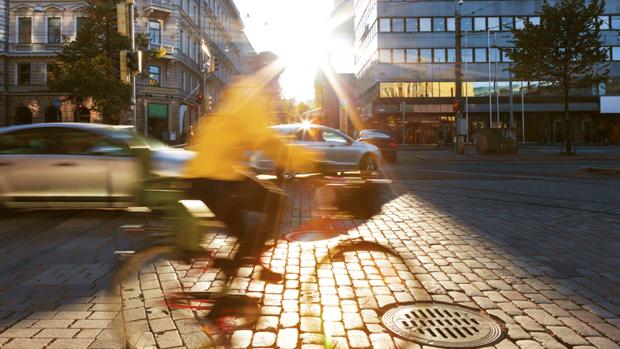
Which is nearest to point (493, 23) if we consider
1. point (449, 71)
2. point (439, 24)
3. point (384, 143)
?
point (439, 24)

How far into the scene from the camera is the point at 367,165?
14617mm

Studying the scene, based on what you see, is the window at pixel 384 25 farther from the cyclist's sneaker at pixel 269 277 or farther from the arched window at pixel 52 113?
the cyclist's sneaker at pixel 269 277

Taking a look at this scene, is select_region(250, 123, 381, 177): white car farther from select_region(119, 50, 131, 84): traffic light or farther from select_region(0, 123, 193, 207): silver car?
select_region(119, 50, 131, 84): traffic light

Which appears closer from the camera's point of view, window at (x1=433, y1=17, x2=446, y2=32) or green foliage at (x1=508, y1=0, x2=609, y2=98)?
green foliage at (x1=508, y1=0, x2=609, y2=98)

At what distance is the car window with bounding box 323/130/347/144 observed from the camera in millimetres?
13977

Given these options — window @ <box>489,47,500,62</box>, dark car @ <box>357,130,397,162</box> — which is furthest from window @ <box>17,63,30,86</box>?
window @ <box>489,47,500,62</box>

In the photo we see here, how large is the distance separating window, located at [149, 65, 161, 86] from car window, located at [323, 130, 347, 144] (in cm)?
3240

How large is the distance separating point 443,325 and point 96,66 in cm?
3084

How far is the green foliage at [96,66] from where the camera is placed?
99.0 ft

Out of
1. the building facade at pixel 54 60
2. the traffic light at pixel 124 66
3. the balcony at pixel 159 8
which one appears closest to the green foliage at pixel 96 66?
the balcony at pixel 159 8

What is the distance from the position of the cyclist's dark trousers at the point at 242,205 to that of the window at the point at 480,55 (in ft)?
161

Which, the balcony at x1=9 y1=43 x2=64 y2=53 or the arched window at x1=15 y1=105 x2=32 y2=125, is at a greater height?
the balcony at x1=9 y1=43 x2=64 y2=53

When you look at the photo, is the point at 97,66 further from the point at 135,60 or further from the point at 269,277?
the point at 269,277

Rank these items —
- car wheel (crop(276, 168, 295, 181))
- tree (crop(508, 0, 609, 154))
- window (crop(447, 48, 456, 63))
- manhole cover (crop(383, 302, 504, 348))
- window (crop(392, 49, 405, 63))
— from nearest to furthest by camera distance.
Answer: manhole cover (crop(383, 302, 504, 348)) → car wheel (crop(276, 168, 295, 181)) → tree (crop(508, 0, 609, 154)) → window (crop(447, 48, 456, 63)) → window (crop(392, 49, 405, 63))
